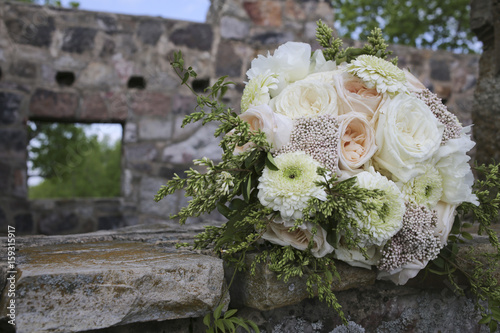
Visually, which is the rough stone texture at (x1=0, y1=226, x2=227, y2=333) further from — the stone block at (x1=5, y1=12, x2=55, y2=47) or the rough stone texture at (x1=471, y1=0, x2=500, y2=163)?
the stone block at (x1=5, y1=12, x2=55, y2=47)

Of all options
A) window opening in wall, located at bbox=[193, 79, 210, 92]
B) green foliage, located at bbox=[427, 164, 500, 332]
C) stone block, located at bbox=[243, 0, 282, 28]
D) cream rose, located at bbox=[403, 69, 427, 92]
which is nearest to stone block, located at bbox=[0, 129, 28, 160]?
window opening in wall, located at bbox=[193, 79, 210, 92]

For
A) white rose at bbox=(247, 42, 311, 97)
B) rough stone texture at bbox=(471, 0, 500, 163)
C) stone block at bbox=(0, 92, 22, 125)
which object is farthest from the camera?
stone block at bbox=(0, 92, 22, 125)

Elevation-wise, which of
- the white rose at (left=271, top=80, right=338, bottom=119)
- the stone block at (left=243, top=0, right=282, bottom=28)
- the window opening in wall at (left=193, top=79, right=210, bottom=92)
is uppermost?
the stone block at (left=243, top=0, right=282, bottom=28)

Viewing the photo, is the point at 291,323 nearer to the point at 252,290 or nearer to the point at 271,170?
the point at 252,290

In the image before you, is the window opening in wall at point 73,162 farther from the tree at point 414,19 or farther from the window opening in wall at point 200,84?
the tree at point 414,19

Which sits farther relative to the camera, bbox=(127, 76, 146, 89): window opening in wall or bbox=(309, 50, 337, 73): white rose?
bbox=(127, 76, 146, 89): window opening in wall

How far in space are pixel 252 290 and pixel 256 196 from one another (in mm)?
278

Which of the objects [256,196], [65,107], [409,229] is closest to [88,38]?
[65,107]

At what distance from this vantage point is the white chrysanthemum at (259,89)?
4.53 ft

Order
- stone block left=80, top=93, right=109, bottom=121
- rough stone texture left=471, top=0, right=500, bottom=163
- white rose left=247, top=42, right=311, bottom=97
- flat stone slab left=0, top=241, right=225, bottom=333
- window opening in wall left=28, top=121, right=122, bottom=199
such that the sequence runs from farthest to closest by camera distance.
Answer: window opening in wall left=28, top=121, right=122, bottom=199 < stone block left=80, top=93, right=109, bottom=121 < rough stone texture left=471, top=0, right=500, bottom=163 < white rose left=247, top=42, right=311, bottom=97 < flat stone slab left=0, top=241, right=225, bottom=333

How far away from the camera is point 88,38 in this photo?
13.4 ft

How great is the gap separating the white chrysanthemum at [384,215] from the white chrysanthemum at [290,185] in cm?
14

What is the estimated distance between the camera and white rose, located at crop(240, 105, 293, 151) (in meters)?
1.28

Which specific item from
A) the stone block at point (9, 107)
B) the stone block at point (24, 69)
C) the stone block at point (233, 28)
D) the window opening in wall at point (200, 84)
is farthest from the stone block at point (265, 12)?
the stone block at point (9, 107)
